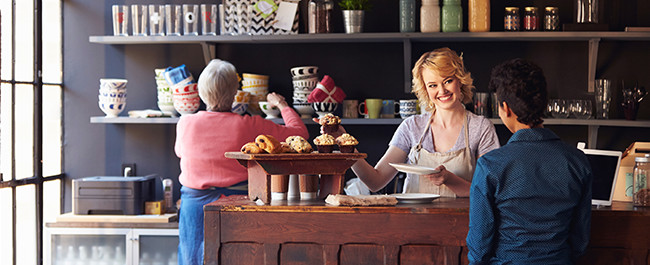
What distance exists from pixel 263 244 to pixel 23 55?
2229mm

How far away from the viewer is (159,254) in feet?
11.9

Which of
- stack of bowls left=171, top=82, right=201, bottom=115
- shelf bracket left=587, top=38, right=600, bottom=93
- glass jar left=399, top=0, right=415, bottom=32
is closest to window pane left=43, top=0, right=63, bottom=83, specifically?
stack of bowls left=171, top=82, right=201, bottom=115

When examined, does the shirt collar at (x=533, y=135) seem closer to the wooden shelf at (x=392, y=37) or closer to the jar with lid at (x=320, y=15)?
the wooden shelf at (x=392, y=37)

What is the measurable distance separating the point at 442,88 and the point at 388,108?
109 cm

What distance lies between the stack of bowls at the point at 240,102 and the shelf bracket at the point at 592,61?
1.90 metres

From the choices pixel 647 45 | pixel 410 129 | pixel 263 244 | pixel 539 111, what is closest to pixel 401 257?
pixel 263 244

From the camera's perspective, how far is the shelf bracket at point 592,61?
3562 millimetres

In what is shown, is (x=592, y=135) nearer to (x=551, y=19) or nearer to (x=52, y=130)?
(x=551, y=19)

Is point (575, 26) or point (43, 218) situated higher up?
point (575, 26)

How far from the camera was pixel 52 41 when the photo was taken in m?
4.04

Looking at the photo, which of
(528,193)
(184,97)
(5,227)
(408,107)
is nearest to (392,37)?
(408,107)

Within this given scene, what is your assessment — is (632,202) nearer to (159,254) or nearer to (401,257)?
(401,257)

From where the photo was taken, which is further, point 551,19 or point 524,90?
point 551,19

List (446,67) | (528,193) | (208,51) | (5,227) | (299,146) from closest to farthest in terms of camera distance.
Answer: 1. (528,193)
2. (299,146)
3. (446,67)
4. (5,227)
5. (208,51)
